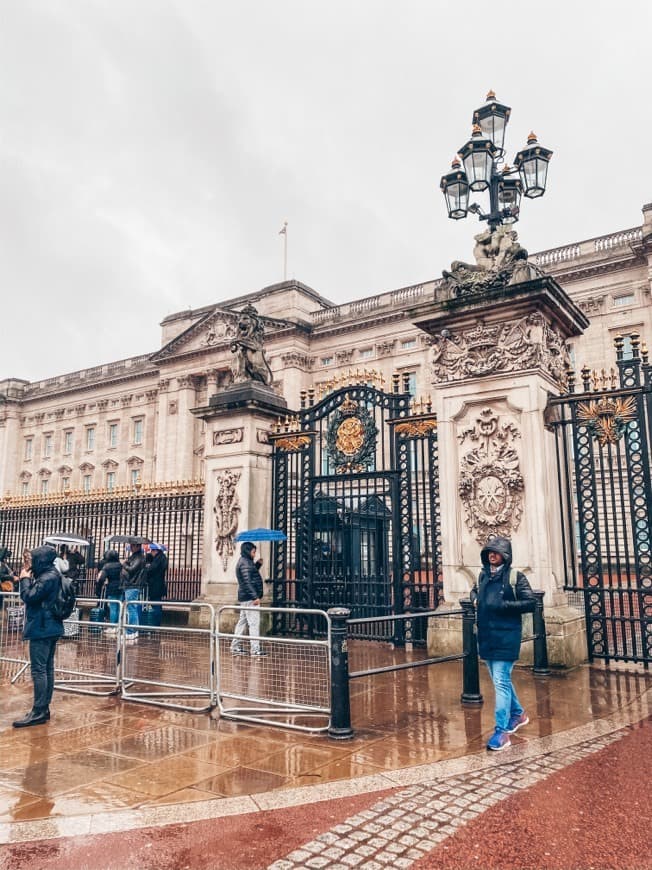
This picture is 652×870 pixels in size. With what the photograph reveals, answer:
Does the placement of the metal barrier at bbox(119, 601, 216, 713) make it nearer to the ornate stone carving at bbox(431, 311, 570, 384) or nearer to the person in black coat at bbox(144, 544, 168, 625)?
the person in black coat at bbox(144, 544, 168, 625)

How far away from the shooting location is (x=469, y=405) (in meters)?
9.58

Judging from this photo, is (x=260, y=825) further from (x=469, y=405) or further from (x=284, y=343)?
(x=284, y=343)

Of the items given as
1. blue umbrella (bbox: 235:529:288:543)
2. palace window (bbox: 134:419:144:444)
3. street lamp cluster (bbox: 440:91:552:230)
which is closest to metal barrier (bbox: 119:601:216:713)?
blue umbrella (bbox: 235:529:288:543)

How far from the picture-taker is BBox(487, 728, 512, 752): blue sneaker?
5.18m

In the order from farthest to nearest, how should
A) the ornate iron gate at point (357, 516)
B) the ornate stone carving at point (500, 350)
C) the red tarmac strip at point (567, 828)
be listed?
Result: 1. the ornate iron gate at point (357, 516)
2. the ornate stone carving at point (500, 350)
3. the red tarmac strip at point (567, 828)

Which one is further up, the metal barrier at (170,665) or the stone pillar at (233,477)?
the stone pillar at (233,477)

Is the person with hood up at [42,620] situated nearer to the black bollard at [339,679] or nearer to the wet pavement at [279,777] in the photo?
the wet pavement at [279,777]

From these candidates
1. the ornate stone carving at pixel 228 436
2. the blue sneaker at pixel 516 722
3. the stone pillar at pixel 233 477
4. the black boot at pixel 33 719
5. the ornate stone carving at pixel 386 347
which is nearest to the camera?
the blue sneaker at pixel 516 722

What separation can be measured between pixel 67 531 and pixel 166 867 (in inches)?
559

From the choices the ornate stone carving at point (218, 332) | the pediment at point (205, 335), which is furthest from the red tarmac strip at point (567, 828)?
the ornate stone carving at point (218, 332)

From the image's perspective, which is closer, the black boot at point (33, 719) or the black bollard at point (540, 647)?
the black boot at point (33, 719)

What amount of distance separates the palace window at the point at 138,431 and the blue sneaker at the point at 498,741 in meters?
56.4

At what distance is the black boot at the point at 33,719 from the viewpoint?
6285 millimetres

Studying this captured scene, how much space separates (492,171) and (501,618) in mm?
7127
